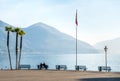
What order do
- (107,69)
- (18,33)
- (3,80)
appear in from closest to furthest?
(3,80)
(107,69)
(18,33)

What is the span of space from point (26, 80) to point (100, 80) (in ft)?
24.1

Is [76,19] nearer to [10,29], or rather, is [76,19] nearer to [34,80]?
[10,29]

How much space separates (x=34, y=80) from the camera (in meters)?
36.3

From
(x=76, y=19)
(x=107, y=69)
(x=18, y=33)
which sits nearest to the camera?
(x=76, y=19)

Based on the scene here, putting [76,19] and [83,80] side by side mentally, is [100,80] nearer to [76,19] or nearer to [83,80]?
[83,80]

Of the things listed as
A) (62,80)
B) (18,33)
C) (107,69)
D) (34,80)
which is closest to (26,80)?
(34,80)

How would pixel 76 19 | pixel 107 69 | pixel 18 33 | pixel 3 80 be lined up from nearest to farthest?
1. pixel 3 80
2. pixel 76 19
3. pixel 107 69
4. pixel 18 33

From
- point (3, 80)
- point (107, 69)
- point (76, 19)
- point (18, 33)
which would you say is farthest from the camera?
point (18, 33)

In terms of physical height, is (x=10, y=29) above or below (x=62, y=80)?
above

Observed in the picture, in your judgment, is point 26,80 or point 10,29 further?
point 10,29

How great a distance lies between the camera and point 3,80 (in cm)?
3622

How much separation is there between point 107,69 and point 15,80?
121 feet

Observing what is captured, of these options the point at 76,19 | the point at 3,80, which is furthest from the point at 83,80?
the point at 76,19

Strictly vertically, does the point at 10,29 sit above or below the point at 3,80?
above
